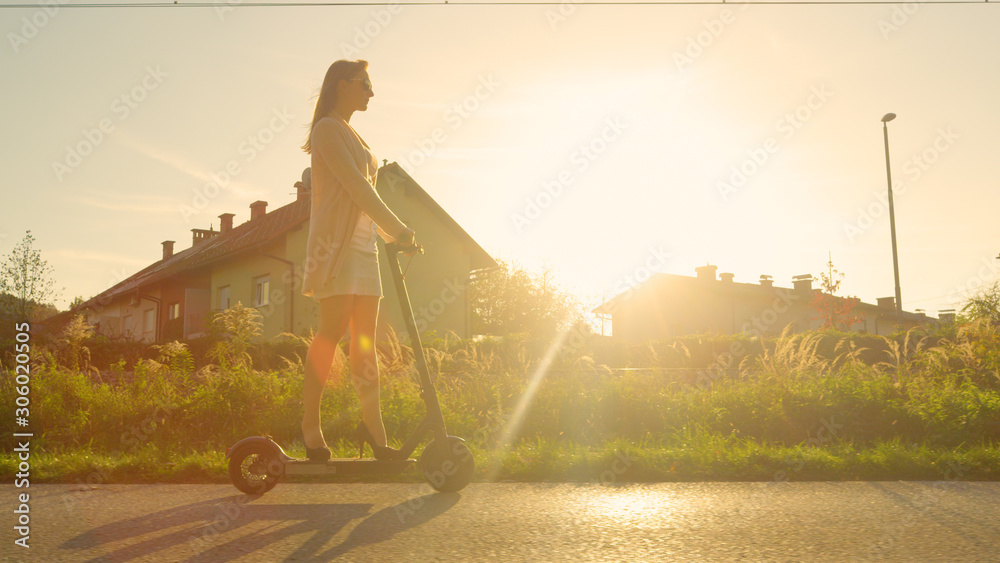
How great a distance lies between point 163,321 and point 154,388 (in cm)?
3127

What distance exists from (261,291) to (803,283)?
40908 millimetres

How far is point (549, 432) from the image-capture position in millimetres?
6418

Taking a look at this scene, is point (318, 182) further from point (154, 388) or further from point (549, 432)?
point (154, 388)

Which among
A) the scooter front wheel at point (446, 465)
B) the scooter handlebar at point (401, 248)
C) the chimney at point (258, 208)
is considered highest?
the chimney at point (258, 208)

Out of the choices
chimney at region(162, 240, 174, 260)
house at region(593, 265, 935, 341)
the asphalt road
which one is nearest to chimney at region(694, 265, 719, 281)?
house at region(593, 265, 935, 341)

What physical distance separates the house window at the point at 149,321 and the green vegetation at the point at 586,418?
102ft

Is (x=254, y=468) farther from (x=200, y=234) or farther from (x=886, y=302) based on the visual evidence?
(x=886, y=302)

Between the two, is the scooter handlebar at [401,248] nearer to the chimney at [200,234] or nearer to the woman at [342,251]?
the woman at [342,251]

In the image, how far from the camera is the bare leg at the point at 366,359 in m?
3.85

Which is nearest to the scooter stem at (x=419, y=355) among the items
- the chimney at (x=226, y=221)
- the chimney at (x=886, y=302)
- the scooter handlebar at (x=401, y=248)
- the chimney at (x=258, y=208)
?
the scooter handlebar at (x=401, y=248)

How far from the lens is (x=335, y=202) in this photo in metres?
3.84

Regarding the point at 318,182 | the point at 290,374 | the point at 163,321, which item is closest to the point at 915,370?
the point at 290,374

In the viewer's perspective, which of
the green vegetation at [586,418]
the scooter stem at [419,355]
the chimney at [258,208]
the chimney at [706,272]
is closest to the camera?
the scooter stem at [419,355]

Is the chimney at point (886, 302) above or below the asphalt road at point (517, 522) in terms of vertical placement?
above
